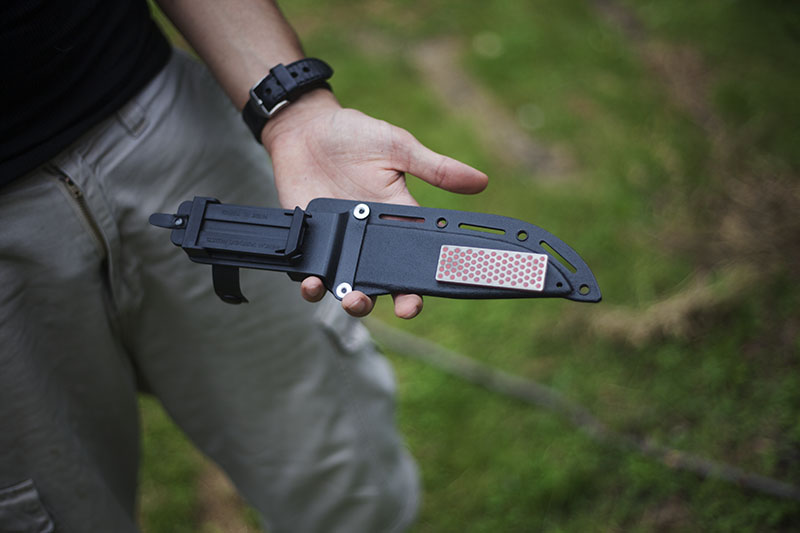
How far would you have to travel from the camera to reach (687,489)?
1959 mm

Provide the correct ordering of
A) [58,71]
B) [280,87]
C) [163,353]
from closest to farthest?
[58,71] < [280,87] < [163,353]

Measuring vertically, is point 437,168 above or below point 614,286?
above

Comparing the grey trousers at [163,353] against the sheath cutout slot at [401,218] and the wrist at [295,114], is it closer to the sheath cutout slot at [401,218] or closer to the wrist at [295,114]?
the wrist at [295,114]

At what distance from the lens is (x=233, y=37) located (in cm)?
135

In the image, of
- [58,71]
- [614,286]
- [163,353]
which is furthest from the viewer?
[614,286]

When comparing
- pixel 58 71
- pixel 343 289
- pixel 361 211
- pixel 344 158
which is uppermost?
pixel 58 71

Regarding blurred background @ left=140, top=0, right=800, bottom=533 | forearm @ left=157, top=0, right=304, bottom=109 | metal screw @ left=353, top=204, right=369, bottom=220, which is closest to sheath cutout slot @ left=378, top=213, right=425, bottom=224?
metal screw @ left=353, top=204, right=369, bottom=220

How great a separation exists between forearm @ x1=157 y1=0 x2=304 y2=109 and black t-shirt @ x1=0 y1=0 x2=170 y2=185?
13 cm

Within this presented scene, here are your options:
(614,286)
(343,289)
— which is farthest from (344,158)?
(614,286)

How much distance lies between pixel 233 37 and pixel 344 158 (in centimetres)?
36

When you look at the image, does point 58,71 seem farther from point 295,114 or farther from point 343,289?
point 343,289

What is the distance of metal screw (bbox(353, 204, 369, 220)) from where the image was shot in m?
1.22

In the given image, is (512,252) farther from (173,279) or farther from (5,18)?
(5,18)

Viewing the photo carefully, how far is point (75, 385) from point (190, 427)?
324 millimetres
